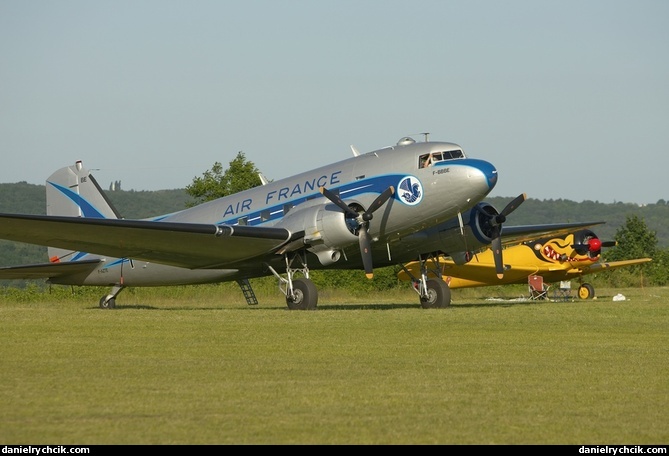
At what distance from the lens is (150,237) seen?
2414 cm

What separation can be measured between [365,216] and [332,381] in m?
12.4

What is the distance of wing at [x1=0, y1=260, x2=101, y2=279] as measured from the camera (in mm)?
27703

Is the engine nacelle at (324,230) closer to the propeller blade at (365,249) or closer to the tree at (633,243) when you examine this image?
the propeller blade at (365,249)

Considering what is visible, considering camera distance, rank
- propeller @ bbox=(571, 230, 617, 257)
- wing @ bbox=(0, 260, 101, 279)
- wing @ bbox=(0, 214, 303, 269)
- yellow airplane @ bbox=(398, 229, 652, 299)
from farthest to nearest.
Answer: yellow airplane @ bbox=(398, 229, 652, 299)
propeller @ bbox=(571, 230, 617, 257)
wing @ bbox=(0, 260, 101, 279)
wing @ bbox=(0, 214, 303, 269)

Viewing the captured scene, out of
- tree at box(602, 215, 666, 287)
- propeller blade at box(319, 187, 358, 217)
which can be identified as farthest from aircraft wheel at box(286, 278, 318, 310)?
tree at box(602, 215, 666, 287)

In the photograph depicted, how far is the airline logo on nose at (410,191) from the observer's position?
2362 centimetres

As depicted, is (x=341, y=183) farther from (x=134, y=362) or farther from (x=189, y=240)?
(x=134, y=362)

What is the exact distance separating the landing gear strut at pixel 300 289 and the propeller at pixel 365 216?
1609mm

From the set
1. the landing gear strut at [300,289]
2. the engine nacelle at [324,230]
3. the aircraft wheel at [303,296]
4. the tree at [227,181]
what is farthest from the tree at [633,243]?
the engine nacelle at [324,230]

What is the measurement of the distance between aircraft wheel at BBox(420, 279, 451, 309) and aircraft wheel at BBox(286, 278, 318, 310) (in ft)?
12.2

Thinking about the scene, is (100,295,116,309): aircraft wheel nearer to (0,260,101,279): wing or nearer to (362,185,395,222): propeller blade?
(0,260,101,279): wing

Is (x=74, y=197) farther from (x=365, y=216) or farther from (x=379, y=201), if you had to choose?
(x=379, y=201)

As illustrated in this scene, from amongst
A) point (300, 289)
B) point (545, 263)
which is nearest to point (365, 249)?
point (300, 289)

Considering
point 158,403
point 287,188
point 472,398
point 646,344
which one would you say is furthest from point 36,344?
point 287,188
